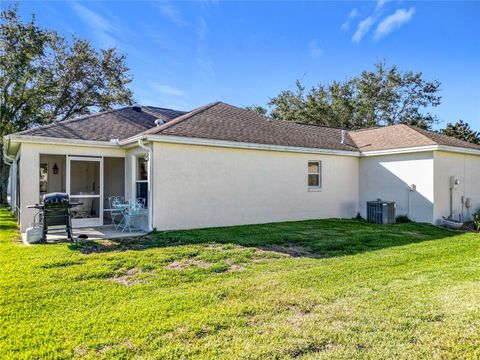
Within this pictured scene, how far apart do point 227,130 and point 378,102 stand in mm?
27114

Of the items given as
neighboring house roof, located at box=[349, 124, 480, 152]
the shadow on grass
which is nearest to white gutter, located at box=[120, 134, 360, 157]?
neighboring house roof, located at box=[349, 124, 480, 152]

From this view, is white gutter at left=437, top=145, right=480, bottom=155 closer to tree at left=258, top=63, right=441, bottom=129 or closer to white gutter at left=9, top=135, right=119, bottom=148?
white gutter at left=9, top=135, right=119, bottom=148

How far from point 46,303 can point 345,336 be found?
4.11 metres

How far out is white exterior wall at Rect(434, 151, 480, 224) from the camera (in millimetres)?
12953

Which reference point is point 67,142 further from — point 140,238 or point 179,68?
point 179,68

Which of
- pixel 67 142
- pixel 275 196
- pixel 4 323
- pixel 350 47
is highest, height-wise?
pixel 350 47

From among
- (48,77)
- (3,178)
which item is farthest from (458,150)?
(3,178)

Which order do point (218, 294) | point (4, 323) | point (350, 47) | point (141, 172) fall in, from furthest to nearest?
point (350, 47) → point (141, 172) → point (218, 294) → point (4, 323)

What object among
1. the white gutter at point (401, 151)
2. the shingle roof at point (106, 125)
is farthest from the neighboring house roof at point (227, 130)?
the white gutter at point (401, 151)

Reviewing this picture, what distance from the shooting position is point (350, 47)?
1789 cm

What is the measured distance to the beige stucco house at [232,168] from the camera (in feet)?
35.1

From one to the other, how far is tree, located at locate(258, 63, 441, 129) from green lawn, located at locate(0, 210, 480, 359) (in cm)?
2737

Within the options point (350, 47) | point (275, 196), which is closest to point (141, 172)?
point (275, 196)

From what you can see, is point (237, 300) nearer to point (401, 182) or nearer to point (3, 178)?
point (401, 182)
